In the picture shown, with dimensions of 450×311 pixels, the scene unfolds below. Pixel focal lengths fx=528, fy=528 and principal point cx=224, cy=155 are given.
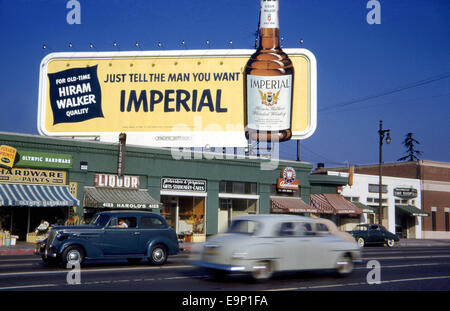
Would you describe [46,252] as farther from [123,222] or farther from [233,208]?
[233,208]

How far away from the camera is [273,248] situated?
487 inches

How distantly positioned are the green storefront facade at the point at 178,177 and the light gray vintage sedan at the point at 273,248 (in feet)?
54.2

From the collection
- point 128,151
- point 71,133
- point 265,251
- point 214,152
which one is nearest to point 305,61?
point 214,152

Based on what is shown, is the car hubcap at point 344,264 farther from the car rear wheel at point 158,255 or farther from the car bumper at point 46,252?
the car bumper at point 46,252

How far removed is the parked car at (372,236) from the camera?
35.1 metres

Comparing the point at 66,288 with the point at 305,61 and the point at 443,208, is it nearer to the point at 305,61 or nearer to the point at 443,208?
the point at 305,61

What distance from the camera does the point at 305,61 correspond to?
37281 mm

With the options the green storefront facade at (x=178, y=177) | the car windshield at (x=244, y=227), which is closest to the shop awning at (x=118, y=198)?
the green storefront facade at (x=178, y=177)

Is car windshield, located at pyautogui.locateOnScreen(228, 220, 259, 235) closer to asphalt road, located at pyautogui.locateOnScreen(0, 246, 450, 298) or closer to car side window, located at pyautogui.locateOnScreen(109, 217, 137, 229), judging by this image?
asphalt road, located at pyautogui.locateOnScreen(0, 246, 450, 298)

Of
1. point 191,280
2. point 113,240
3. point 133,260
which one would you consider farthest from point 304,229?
point 133,260

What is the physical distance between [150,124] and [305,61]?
11.8 m

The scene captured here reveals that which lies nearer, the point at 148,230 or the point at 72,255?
the point at 72,255

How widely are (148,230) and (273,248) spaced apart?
614cm

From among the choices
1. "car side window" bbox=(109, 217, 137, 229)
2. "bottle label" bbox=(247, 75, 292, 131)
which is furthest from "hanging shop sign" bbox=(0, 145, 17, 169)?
"bottle label" bbox=(247, 75, 292, 131)
